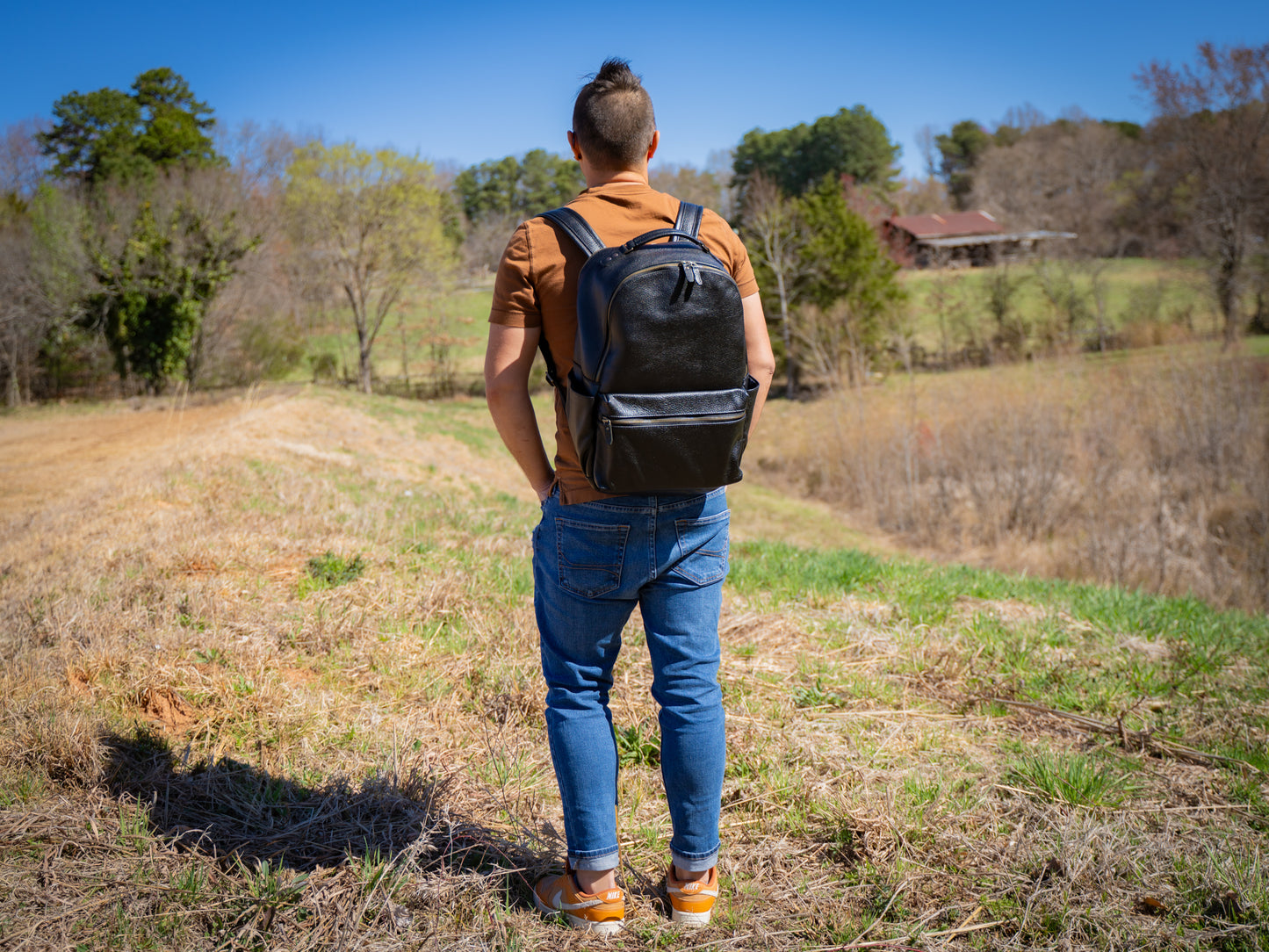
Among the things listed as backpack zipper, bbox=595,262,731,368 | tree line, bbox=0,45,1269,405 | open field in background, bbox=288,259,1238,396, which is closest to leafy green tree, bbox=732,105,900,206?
tree line, bbox=0,45,1269,405

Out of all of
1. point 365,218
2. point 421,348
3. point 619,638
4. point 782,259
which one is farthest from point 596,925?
point 421,348

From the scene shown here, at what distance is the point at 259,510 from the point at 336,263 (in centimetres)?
2516

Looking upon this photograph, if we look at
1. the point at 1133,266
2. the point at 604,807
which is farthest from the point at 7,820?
the point at 1133,266

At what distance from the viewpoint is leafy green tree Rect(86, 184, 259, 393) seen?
2156 centimetres

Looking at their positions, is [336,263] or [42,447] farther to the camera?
[336,263]

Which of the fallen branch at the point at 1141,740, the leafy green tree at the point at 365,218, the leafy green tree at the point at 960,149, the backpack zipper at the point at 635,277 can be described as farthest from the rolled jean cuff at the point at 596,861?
the leafy green tree at the point at 960,149

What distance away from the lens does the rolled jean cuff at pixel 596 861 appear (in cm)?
190

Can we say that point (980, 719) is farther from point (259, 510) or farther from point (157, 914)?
point (259, 510)

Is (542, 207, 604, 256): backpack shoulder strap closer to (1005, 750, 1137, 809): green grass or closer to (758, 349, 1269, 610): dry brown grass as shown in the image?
(1005, 750, 1137, 809): green grass

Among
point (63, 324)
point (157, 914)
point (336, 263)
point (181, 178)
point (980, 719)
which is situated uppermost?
point (181, 178)

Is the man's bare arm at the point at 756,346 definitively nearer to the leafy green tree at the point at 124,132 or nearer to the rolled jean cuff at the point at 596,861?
the rolled jean cuff at the point at 596,861

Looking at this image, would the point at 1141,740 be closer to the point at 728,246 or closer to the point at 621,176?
the point at 728,246

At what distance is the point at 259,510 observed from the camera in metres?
5.64

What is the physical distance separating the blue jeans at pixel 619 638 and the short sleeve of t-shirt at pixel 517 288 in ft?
1.34
